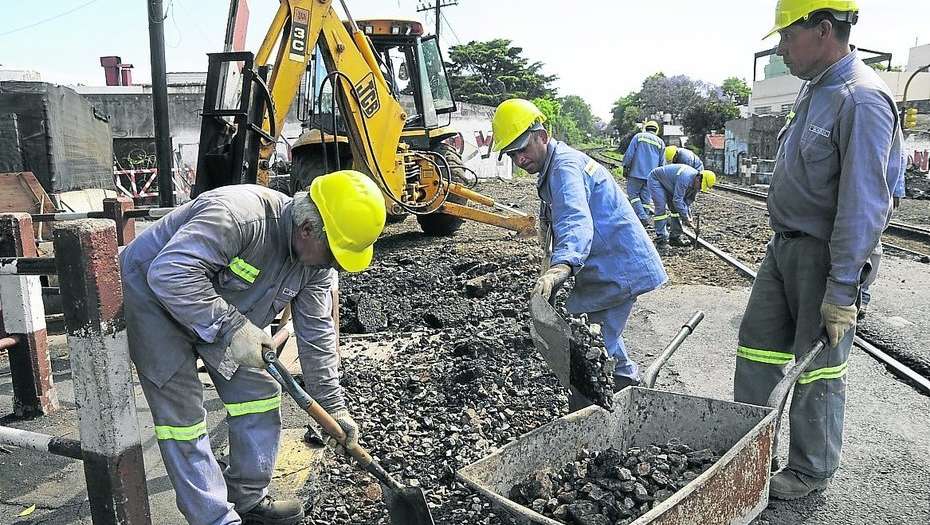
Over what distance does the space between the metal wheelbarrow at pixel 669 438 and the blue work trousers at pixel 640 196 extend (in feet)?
25.5

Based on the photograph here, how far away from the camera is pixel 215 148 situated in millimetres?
6406

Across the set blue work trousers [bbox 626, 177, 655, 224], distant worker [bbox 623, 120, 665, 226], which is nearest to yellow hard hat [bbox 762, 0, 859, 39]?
distant worker [bbox 623, 120, 665, 226]

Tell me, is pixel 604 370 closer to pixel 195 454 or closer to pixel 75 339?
pixel 195 454

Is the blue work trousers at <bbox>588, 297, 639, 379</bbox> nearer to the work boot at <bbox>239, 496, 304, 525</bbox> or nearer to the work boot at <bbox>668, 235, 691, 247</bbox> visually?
the work boot at <bbox>239, 496, 304, 525</bbox>

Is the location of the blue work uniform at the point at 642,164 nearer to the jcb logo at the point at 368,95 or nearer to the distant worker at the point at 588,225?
the jcb logo at the point at 368,95

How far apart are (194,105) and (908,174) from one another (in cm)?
2396

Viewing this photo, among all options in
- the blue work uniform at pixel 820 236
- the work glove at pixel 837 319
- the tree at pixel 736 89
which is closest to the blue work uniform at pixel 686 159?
the blue work uniform at pixel 820 236

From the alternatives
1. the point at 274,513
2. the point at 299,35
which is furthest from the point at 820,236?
the point at 299,35

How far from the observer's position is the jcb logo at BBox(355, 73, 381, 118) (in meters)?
8.01

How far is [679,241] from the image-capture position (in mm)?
10477

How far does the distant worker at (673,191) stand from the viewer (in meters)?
10.1

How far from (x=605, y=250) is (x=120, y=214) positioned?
3763mm

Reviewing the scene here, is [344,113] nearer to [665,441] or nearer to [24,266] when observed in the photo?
[24,266]

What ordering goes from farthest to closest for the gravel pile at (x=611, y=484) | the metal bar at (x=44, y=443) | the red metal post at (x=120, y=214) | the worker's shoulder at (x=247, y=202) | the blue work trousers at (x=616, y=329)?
the red metal post at (x=120, y=214), the blue work trousers at (x=616, y=329), the worker's shoulder at (x=247, y=202), the gravel pile at (x=611, y=484), the metal bar at (x=44, y=443)
